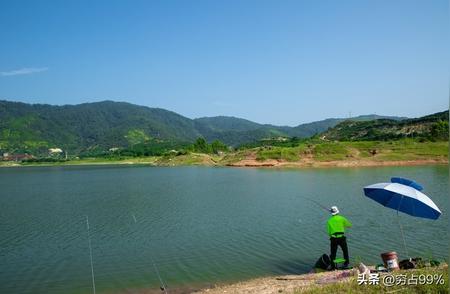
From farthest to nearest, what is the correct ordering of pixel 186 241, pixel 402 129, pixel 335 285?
pixel 402 129 → pixel 186 241 → pixel 335 285

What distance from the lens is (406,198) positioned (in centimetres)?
1411

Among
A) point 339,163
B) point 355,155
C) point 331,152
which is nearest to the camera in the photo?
point 339,163

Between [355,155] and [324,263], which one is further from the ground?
[355,155]

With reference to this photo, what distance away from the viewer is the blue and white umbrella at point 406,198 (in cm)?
1380

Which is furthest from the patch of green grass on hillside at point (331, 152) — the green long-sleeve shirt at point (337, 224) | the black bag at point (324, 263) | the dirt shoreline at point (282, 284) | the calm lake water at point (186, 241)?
the dirt shoreline at point (282, 284)

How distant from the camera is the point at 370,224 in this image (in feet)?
84.1

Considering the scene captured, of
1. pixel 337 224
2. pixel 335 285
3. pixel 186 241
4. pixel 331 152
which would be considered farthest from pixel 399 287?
pixel 331 152

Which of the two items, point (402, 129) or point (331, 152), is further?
point (402, 129)

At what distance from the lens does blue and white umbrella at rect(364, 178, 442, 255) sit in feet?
45.3

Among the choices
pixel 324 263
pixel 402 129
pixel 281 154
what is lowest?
pixel 324 263

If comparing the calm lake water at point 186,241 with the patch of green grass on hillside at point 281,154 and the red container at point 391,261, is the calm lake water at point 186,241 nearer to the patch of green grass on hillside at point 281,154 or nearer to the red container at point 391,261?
the red container at point 391,261

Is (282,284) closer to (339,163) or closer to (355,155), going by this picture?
(339,163)

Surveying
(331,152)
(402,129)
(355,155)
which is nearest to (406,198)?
(355,155)

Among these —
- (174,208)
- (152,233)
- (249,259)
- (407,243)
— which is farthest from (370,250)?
(174,208)
